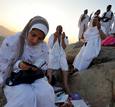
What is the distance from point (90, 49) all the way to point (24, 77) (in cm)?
551

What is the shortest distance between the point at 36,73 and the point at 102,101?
11.6 ft

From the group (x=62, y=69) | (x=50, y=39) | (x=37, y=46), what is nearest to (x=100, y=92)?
(x=62, y=69)

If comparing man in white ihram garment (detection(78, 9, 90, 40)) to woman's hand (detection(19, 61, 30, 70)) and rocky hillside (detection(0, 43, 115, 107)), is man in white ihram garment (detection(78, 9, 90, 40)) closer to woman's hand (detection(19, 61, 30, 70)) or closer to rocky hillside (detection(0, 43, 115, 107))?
rocky hillside (detection(0, 43, 115, 107))

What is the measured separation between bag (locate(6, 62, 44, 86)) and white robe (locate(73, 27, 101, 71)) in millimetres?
5031

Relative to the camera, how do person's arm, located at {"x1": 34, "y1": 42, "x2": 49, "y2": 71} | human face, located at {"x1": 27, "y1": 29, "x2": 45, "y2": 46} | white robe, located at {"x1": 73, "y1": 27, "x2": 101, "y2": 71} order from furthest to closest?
white robe, located at {"x1": 73, "y1": 27, "x2": 101, "y2": 71} < person's arm, located at {"x1": 34, "y1": 42, "x2": 49, "y2": 71} < human face, located at {"x1": 27, "y1": 29, "x2": 45, "y2": 46}

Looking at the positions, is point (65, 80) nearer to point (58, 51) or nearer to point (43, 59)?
point (58, 51)

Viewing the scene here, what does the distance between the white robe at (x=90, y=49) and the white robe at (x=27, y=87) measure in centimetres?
465

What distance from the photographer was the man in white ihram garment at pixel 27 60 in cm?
618

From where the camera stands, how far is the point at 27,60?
6.81 m

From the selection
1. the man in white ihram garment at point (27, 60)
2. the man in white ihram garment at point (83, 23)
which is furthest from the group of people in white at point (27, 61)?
the man in white ihram garment at point (83, 23)

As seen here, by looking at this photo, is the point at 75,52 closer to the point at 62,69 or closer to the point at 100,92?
the point at 62,69

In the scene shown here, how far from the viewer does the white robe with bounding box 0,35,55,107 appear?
6.14 metres

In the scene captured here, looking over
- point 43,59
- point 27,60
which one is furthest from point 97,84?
point 27,60

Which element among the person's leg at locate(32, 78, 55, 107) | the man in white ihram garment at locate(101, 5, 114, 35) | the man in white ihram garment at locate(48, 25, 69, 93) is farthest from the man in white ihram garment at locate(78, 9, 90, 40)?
the person's leg at locate(32, 78, 55, 107)
